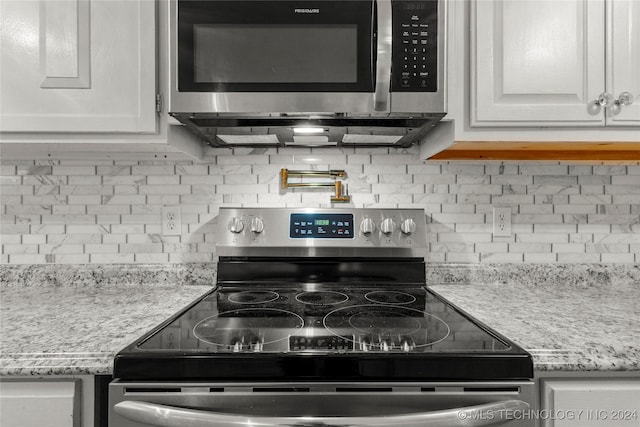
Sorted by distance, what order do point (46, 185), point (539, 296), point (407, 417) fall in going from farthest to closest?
point (46, 185)
point (539, 296)
point (407, 417)

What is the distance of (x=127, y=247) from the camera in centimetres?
153

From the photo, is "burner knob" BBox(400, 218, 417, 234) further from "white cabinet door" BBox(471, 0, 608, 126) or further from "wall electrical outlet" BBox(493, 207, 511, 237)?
"white cabinet door" BBox(471, 0, 608, 126)

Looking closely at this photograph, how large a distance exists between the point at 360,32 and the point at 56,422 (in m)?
1.20

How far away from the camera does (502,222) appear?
5.06 ft

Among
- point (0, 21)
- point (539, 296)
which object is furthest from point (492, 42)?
point (0, 21)

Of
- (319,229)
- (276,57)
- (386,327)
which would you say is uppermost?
(276,57)

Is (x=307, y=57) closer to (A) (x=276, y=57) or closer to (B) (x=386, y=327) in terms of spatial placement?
(A) (x=276, y=57)

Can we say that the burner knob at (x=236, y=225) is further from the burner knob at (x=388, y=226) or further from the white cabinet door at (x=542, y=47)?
the white cabinet door at (x=542, y=47)

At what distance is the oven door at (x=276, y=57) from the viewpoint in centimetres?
108

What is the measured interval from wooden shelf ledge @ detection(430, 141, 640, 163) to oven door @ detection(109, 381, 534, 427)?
739 millimetres

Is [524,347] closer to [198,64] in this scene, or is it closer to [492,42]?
[492,42]

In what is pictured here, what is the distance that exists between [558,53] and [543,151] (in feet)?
1.22

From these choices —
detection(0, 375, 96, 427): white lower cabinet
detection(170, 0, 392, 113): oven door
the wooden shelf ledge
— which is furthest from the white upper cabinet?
detection(0, 375, 96, 427): white lower cabinet

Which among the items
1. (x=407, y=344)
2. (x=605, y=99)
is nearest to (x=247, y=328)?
(x=407, y=344)
